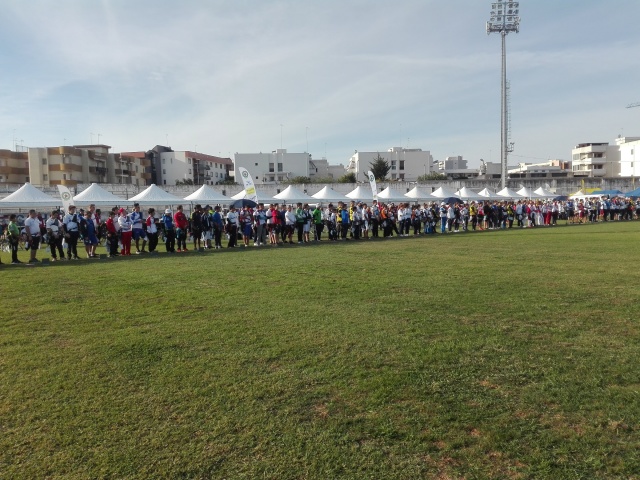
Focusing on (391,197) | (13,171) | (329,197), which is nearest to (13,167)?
(13,171)

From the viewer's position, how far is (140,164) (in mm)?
89250

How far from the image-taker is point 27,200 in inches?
1051

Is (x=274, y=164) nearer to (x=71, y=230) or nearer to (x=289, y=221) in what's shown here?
(x=289, y=221)

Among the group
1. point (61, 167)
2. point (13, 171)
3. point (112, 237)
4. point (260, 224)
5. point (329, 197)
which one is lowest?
point (112, 237)

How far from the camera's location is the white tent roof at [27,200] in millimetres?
26281

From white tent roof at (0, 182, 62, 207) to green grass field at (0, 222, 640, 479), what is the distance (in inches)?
797

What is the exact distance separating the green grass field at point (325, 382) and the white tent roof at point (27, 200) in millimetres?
20237

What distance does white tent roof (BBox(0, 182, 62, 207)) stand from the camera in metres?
26.3

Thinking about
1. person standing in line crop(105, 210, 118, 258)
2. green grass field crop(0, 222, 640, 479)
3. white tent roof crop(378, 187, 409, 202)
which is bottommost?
green grass field crop(0, 222, 640, 479)

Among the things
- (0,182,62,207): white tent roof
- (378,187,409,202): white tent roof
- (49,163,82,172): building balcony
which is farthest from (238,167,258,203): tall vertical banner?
(49,163,82,172): building balcony

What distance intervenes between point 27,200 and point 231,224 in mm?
13802

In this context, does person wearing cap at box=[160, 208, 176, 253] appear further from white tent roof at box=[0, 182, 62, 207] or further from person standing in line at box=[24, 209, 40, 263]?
white tent roof at box=[0, 182, 62, 207]

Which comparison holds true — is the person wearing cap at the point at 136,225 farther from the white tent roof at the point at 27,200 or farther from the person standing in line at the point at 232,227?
the white tent roof at the point at 27,200

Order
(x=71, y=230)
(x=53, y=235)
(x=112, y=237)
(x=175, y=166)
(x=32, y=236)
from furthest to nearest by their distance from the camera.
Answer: (x=175, y=166), (x=112, y=237), (x=71, y=230), (x=53, y=235), (x=32, y=236)
